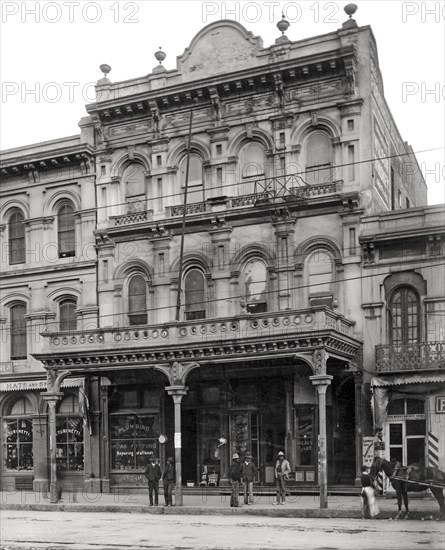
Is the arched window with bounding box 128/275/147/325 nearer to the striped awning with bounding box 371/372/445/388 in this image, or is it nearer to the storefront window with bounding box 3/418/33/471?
the storefront window with bounding box 3/418/33/471

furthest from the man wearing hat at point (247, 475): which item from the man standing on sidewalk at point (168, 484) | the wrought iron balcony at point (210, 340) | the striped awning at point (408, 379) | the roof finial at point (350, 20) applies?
the roof finial at point (350, 20)

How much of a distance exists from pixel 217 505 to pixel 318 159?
11.4m

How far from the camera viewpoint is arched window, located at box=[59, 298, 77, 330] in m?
31.6

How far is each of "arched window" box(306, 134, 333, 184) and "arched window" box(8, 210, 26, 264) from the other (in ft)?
38.7

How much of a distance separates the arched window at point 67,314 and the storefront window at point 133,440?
13.1ft

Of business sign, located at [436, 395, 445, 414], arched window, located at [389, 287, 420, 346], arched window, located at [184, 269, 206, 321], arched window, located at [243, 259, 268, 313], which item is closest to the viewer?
business sign, located at [436, 395, 445, 414]

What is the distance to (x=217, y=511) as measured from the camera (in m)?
22.7

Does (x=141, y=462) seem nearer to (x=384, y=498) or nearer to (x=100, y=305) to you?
(x=100, y=305)

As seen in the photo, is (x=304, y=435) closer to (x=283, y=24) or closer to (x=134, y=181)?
(x=134, y=181)

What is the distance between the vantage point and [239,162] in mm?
28969

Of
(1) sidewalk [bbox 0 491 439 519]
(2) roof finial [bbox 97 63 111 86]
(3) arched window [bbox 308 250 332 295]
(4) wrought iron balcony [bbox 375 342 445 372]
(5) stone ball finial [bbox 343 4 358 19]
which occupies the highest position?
(5) stone ball finial [bbox 343 4 358 19]

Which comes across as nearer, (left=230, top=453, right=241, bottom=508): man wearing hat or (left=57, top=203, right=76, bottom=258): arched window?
(left=230, top=453, right=241, bottom=508): man wearing hat

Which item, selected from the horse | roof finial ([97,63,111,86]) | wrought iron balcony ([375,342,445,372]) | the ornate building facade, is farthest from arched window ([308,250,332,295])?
roof finial ([97,63,111,86])

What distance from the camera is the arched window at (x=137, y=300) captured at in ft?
99.2
